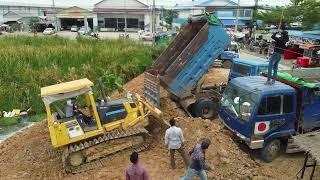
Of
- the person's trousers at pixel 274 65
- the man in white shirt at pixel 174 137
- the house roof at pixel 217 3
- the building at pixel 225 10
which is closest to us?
the man in white shirt at pixel 174 137

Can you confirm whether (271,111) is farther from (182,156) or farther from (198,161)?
(198,161)

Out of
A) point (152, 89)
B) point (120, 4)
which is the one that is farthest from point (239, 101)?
point (120, 4)

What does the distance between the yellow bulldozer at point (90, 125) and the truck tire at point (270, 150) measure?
9.79 feet

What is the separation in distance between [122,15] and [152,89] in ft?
169

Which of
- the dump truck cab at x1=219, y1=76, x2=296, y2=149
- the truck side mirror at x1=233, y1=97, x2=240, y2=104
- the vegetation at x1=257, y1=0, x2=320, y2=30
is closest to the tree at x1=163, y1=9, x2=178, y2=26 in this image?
the vegetation at x1=257, y1=0, x2=320, y2=30

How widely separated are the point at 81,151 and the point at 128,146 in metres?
1.25

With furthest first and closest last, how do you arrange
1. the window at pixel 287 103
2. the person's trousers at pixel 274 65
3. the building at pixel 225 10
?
the building at pixel 225 10 → the person's trousers at pixel 274 65 → the window at pixel 287 103

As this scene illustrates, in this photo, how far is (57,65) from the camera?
18750mm

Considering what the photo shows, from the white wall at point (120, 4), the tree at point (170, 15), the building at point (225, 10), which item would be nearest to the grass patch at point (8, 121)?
the building at point (225, 10)

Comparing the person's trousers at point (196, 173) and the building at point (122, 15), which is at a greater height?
the building at point (122, 15)

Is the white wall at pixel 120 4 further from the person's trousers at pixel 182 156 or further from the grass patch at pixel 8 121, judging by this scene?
the person's trousers at pixel 182 156

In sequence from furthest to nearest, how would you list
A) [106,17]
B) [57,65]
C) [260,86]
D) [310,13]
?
1. [106,17]
2. [310,13]
3. [57,65]
4. [260,86]

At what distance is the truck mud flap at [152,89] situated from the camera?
12.5 metres

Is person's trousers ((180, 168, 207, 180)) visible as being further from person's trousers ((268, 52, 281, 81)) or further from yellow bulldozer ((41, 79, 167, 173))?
person's trousers ((268, 52, 281, 81))
